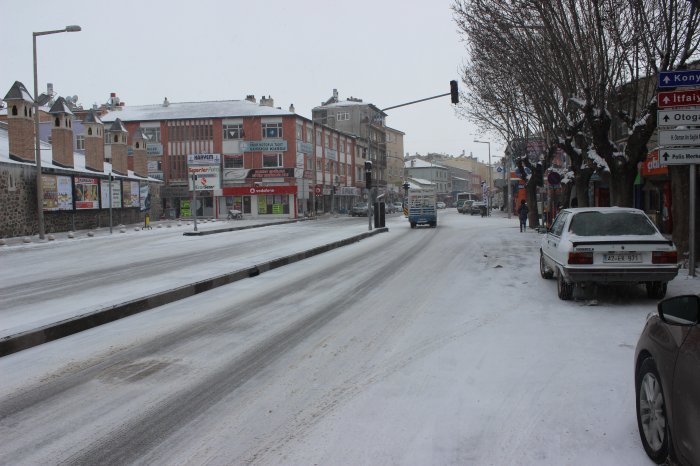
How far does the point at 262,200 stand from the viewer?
60.6 m

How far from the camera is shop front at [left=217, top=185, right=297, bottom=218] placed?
60.0m

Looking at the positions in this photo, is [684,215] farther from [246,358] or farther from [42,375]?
[42,375]

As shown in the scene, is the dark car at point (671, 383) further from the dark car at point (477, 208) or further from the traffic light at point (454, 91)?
the dark car at point (477, 208)

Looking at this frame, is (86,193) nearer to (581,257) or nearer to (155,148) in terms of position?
(155,148)

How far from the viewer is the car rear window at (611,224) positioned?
877 cm

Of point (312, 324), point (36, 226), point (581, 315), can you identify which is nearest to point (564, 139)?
point (581, 315)

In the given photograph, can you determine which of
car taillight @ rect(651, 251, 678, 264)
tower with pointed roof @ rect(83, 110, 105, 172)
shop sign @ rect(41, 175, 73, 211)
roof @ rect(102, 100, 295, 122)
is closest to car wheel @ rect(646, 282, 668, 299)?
car taillight @ rect(651, 251, 678, 264)

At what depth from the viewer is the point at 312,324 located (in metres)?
7.67

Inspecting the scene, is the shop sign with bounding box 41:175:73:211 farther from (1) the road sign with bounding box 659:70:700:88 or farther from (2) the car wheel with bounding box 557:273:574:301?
(1) the road sign with bounding box 659:70:700:88

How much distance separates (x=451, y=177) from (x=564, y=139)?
12104cm

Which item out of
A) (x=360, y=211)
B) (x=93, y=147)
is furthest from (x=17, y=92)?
(x=360, y=211)

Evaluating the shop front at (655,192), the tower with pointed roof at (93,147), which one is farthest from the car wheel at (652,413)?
the tower with pointed roof at (93,147)

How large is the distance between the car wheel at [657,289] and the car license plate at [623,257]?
2.93 feet

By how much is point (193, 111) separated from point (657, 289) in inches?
2404
